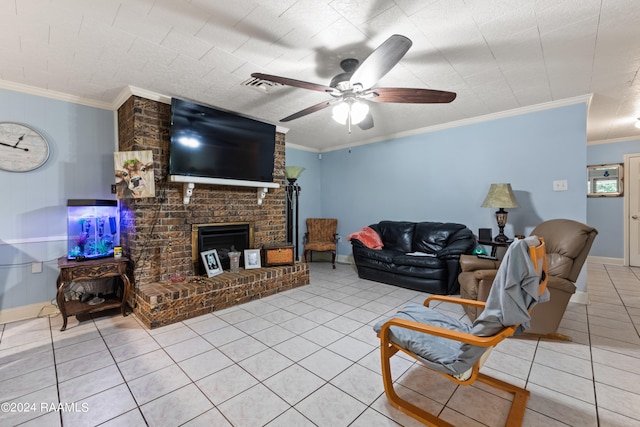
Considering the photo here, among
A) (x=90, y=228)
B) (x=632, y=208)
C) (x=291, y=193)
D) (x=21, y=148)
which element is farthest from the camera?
(x=632, y=208)

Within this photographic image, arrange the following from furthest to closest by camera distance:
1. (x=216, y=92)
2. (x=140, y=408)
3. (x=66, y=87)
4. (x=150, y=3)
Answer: (x=216, y=92) < (x=66, y=87) < (x=150, y=3) < (x=140, y=408)

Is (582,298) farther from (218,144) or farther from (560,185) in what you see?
(218,144)

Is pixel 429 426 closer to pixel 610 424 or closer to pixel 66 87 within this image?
pixel 610 424

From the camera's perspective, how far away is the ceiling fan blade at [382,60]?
1.61m

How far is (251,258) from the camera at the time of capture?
12.6 ft

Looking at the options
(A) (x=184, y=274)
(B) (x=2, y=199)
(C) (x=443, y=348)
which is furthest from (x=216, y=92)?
(C) (x=443, y=348)

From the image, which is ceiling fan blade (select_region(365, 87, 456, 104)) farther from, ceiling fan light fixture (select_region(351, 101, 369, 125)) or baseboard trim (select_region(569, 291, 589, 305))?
baseboard trim (select_region(569, 291, 589, 305))

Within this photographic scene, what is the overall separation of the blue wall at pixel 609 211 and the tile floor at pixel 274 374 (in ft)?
10.6

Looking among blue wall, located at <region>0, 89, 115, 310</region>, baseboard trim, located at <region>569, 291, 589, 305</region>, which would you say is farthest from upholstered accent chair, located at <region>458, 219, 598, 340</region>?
blue wall, located at <region>0, 89, 115, 310</region>

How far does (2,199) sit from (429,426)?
422cm

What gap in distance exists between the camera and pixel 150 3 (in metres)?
1.74

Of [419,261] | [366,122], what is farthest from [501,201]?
[366,122]

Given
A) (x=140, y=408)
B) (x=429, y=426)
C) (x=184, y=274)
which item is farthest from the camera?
(x=184, y=274)

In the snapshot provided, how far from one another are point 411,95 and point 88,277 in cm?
343
